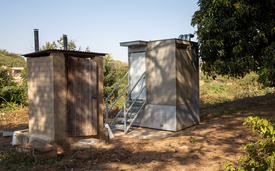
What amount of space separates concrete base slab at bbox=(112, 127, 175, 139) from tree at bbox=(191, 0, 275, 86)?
318 cm

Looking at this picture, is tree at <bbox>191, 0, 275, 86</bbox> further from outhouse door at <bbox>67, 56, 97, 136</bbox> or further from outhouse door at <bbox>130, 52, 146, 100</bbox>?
outhouse door at <bbox>67, 56, 97, 136</bbox>

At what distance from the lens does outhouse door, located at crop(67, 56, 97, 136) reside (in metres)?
5.93

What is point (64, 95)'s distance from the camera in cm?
576

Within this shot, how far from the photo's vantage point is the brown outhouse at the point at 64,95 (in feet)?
18.4

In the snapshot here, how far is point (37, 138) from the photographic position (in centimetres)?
573

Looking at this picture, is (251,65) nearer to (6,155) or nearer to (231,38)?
(231,38)

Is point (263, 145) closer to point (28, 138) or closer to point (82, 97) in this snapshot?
point (82, 97)

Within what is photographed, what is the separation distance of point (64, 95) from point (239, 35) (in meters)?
6.00

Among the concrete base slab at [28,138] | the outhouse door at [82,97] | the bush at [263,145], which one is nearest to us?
the bush at [263,145]

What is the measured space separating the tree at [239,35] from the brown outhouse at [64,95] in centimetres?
422

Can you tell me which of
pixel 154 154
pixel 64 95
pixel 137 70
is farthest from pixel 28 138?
pixel 137 70

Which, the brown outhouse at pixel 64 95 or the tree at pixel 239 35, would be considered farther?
the tree at pixel 239 35

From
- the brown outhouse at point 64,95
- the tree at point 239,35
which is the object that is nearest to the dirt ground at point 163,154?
the brown outhouse at point 64,95

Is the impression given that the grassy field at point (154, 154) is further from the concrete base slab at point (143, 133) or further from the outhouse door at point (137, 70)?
the outhouse door at point (137, 70)
